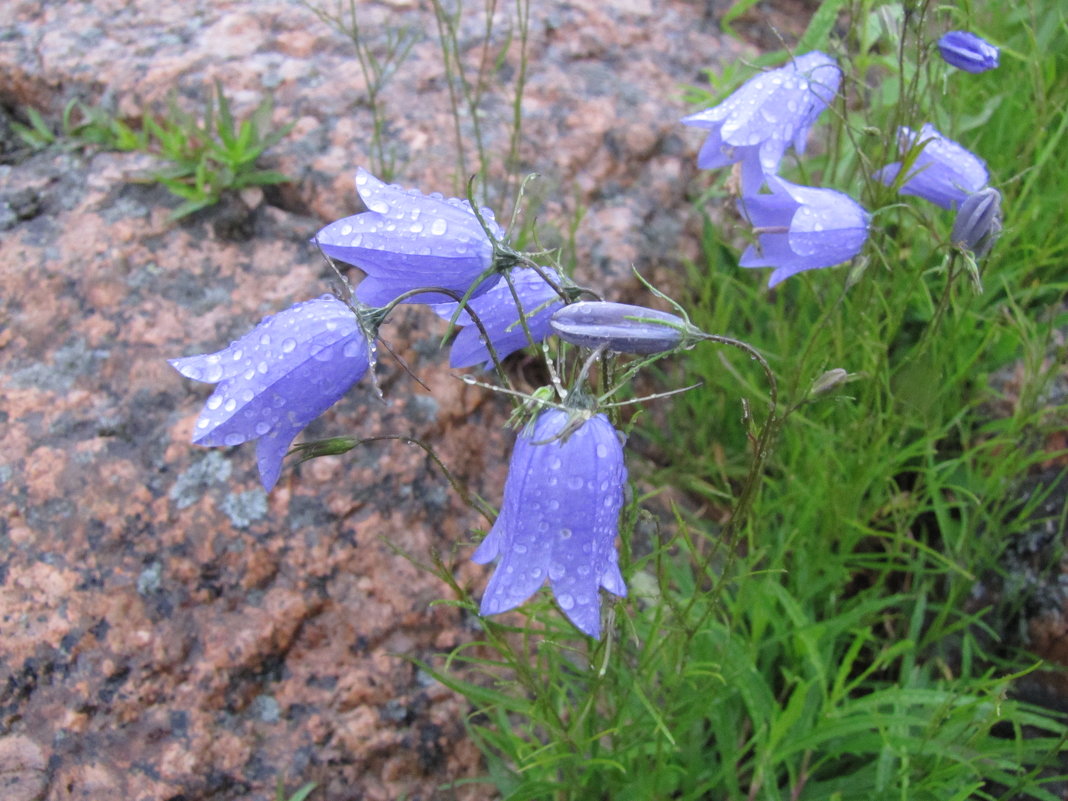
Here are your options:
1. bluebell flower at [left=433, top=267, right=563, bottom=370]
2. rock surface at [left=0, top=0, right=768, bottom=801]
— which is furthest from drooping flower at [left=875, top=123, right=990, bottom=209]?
bluebell flower at [left=433, top=267, right=563, bottom=370]

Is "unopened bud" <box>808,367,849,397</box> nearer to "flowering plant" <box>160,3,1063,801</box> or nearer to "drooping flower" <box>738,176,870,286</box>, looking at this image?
"flowering plant" <box>160,3,1063,801</box>

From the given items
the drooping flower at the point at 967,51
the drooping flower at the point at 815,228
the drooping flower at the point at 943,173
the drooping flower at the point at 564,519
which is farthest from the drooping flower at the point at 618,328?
the drooping flower at the point at 967,51

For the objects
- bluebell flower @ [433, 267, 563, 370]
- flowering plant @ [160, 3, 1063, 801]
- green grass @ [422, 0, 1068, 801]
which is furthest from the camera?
green grass @ [422, 0, 1068, 801]

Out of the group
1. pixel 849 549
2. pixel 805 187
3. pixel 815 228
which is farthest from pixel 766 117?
pixel 849 549

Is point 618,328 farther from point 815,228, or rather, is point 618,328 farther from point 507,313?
point 815,228

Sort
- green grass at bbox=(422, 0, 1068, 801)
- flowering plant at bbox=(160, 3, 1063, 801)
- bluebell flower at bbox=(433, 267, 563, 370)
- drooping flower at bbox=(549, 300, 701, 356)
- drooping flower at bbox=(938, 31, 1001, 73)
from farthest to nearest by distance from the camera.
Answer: drooping flower at bbox=(938, 31, 1001, 73), green grass at bbox=(422, 0, 1068, 801), bluebell flower at bbox=(433, 267, 563, 370), flowering plant at bbox=(160, 3, 1063, 801), drooping flower at bbox=(549, 300, 701, 356)

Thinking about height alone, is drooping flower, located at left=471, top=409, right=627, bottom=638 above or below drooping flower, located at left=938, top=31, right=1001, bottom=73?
below

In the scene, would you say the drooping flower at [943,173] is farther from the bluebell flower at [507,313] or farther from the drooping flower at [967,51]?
the bluebell flower at [507,313]
